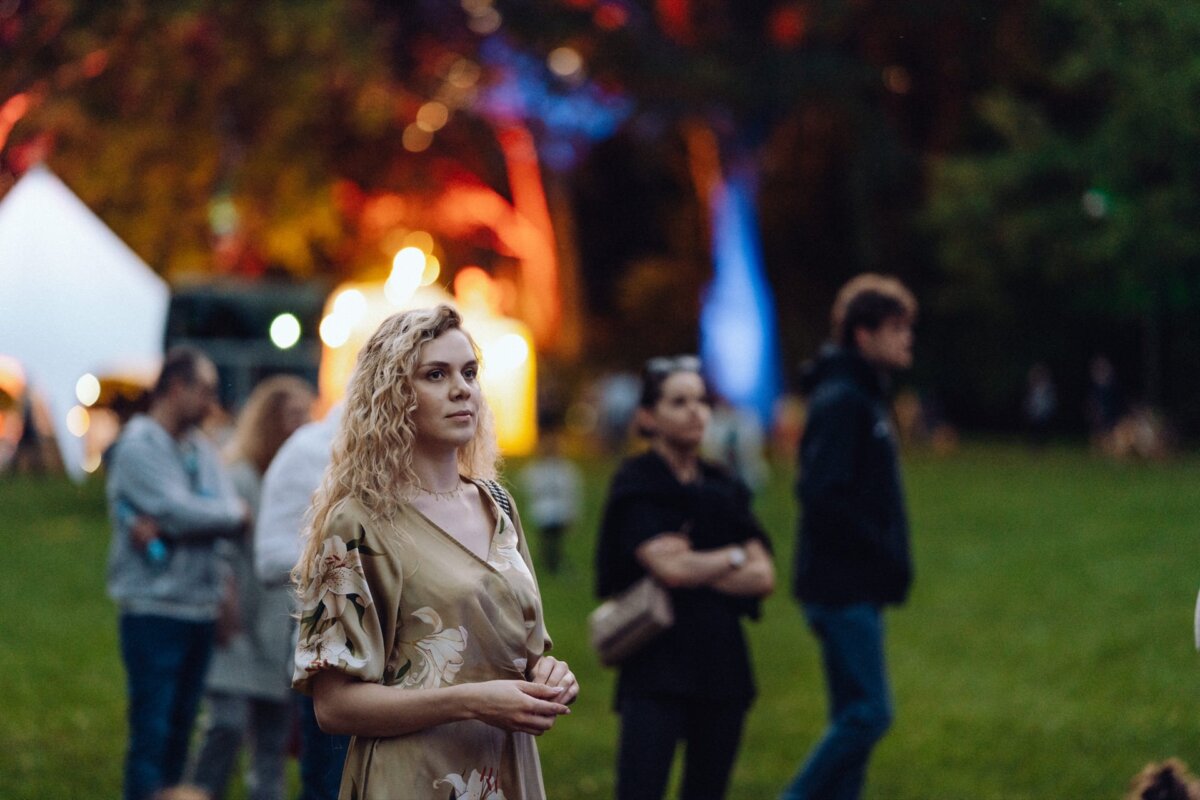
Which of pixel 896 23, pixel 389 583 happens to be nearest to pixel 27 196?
pixel 389 583

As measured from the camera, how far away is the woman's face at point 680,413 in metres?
6.23

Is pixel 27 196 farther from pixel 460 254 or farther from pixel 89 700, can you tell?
pixel 460 254

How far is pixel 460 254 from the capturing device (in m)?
47.2

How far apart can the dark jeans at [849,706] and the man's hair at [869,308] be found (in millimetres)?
1189

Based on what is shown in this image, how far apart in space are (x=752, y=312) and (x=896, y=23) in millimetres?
8201

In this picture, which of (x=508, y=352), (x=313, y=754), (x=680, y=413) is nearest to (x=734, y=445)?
(x=680, y=413)

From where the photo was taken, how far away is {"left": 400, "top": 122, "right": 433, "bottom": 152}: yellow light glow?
40750 millimetres

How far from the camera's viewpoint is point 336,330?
3338cm

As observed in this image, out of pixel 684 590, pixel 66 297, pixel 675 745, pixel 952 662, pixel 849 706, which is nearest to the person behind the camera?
pixel 675 745

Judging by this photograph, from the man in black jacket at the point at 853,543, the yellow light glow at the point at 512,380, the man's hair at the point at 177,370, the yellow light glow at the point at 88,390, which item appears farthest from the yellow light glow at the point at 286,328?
the man in black jacket at the point at 853,543

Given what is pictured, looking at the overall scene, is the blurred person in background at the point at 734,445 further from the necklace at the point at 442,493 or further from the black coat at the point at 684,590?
the necklace at the point at 442,493

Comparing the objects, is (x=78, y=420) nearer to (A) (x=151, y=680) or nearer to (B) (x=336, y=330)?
(B) (x=336, y=330)

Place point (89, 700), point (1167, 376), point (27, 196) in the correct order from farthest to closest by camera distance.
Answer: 1. point (1167, 376)
2. point (27, 196)
3. point (89, 700)

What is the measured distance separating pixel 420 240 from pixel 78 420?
17005 mm
